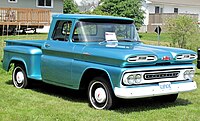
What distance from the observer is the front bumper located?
718cm

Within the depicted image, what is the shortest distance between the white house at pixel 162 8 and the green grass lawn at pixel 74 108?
35949 millimetres

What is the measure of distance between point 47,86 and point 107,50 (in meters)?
3.31

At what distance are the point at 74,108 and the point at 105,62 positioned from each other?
1.08 metres

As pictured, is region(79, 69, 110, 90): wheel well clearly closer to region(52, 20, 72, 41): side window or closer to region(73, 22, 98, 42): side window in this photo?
region(73, 22, 98, 42): side window

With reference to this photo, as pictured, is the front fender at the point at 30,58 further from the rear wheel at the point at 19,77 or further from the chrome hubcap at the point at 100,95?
the chrome hubcap at the point at 100,95

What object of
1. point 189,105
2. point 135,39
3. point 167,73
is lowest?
point 189,105

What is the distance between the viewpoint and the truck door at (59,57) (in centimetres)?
830

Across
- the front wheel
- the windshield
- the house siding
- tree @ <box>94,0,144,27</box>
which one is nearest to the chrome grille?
the front wheel

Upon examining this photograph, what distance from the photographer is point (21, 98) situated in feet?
28.4

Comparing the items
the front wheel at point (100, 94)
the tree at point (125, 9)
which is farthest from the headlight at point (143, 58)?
the tree at point (125, 9)

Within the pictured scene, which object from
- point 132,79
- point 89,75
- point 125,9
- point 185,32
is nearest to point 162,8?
point 125,9

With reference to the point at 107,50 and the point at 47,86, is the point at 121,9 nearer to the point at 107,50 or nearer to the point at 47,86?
the point at 47,86

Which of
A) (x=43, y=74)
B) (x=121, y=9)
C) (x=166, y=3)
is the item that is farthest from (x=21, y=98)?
(x=166, y=3)

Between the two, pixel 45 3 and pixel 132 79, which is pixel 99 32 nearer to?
pixel 132 79
